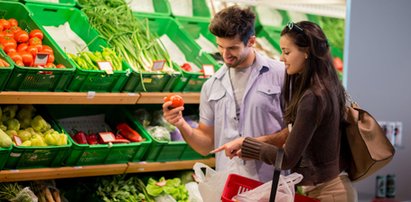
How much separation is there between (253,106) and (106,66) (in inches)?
48.6

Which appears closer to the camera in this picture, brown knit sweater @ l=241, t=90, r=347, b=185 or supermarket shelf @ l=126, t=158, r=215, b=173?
brown knit sweater @ l=241, t=90, r=347, b=185

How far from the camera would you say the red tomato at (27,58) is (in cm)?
429

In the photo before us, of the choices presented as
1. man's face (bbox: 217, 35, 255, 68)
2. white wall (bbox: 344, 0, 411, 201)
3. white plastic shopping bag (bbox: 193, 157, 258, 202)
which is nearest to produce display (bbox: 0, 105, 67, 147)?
white plastic shopping bag (bbox: 193, 157, 258, 202)

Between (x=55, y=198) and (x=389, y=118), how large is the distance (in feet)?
10.6

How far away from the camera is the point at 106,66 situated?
4.56 metres

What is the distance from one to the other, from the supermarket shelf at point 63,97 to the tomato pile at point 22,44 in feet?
0.64

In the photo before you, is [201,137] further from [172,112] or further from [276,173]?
[276,173]

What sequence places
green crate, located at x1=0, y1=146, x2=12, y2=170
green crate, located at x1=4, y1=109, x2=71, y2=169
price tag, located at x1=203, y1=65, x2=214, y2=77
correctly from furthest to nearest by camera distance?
price tag, located at x1=203, y1=65, x2=214, y2=77, green crate, located at x1=4, y1=109, x2=71, y2=169, green crate, located at x1=0, y1=146, x2=12, y2=170

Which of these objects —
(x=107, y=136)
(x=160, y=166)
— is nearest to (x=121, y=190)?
(x=160, y=166)

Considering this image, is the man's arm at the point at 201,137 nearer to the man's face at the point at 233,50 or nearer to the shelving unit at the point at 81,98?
the man's face at the point at 233,50

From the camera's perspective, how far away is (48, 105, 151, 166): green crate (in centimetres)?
452

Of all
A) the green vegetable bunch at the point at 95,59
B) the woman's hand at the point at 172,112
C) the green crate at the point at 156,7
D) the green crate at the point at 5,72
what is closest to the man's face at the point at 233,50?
the woman's hand at the point at 172,112

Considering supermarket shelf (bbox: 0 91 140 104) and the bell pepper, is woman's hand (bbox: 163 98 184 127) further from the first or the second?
the bell pepper

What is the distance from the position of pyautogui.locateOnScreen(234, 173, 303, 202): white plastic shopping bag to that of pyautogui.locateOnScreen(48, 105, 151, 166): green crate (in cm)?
155
